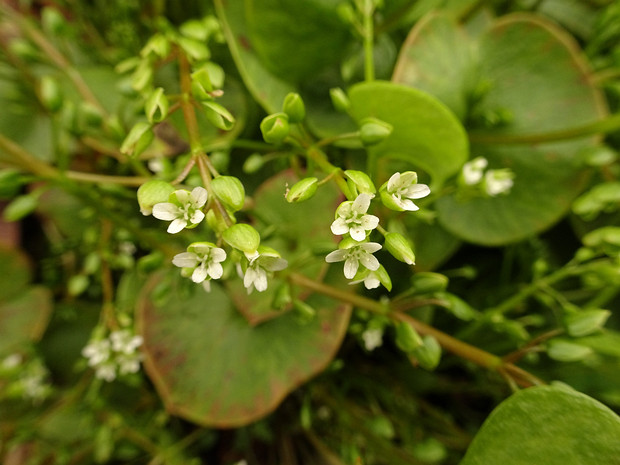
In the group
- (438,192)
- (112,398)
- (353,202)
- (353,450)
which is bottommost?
(112,398)

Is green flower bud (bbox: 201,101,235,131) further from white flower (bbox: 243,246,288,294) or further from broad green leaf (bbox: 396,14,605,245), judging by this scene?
broad green leaf (bbox: 396,14,605,245)

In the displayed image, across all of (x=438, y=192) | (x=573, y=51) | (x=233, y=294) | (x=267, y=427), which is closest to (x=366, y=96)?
(x=438, y=192)

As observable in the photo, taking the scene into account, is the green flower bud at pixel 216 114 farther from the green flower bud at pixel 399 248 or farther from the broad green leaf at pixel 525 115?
the broad green leaf at pixel 525 115

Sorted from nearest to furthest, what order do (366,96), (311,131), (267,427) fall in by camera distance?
(366,96) → (311,131) → (267,427)

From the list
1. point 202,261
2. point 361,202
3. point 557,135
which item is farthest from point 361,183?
point 557,135

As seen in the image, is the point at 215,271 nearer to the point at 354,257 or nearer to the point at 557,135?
the point at 354,257

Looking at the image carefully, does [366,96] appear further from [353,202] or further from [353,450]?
[353,450]

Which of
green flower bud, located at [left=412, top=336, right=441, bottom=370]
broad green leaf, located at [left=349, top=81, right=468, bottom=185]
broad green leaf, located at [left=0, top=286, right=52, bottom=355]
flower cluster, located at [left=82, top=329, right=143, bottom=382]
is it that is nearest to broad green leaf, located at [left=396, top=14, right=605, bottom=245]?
broad green leaf, located at [left=349, top=81, right=468, bottom=185]
